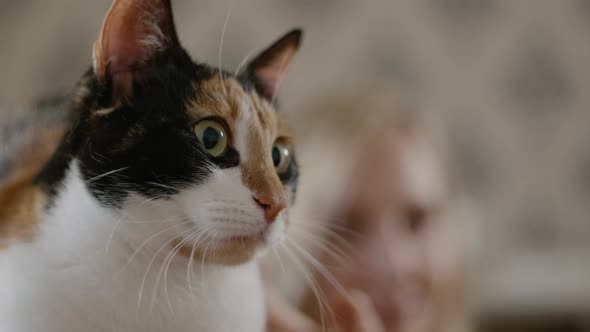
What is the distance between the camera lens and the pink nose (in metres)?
0.22

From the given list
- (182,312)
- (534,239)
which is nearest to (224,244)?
(182,312)

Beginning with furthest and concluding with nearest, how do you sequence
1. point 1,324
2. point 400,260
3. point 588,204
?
1. point 588,204
2. point 400,260
3. point 1,324

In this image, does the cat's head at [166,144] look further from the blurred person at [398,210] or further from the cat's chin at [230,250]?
the blurred person at [398,210]

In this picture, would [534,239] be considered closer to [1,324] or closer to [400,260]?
[400,260]

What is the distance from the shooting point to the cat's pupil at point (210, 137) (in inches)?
8.3

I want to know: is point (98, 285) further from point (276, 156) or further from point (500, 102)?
point (500, 102)

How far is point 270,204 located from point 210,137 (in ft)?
0.11

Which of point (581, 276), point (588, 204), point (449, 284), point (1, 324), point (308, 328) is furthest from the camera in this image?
point (588, 204)

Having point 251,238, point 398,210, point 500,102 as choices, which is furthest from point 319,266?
point 500,102

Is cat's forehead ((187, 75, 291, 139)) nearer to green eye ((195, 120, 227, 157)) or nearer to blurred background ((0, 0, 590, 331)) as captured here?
green eye ((195, 120, 227, 157))

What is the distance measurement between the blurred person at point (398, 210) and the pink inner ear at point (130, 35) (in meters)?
0.50

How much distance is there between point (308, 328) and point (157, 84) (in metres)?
0.15

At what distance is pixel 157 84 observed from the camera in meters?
0.20

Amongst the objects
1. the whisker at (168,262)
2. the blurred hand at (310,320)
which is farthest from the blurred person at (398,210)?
the whisker at (168,262)
